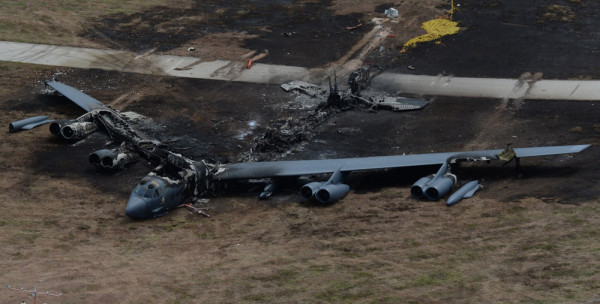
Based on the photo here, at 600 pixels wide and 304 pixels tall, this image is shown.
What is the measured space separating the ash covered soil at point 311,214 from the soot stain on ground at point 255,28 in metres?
6.06

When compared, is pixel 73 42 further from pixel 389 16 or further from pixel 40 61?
pixel 389 16

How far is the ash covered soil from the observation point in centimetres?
2348

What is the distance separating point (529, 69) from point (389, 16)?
14.2 m

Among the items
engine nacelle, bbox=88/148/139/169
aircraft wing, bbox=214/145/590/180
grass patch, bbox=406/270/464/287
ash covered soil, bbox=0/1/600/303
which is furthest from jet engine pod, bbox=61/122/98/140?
grass patch, bbox=406/270/464/287

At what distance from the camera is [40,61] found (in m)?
50.1

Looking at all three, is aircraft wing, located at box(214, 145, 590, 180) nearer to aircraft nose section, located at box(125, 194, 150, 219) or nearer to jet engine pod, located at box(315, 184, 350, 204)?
jet engine pod, located at box(315, 184, 350, 204)

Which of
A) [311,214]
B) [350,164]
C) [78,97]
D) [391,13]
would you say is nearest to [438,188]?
[350,164]

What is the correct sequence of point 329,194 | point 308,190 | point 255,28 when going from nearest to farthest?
point 329,194
point 308,190
point 255,28

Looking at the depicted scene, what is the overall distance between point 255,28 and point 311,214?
29.1 m

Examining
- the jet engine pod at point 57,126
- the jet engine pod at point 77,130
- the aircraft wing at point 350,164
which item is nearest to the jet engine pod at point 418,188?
the aircraft wing at point 350,164

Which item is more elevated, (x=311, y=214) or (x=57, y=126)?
(x=57, y=126)

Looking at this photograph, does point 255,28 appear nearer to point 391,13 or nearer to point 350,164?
point 391,13

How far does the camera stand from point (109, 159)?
112 feet

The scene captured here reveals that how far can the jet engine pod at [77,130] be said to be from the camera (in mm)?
37781
